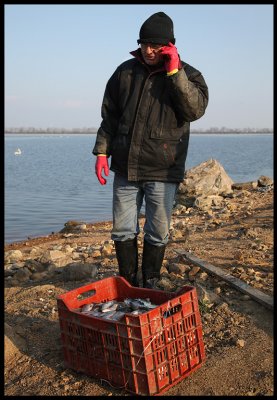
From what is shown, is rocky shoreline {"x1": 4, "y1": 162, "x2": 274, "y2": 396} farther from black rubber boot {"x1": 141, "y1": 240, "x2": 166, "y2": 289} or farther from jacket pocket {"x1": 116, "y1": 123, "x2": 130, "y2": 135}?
jacket pocket {"x1": 116, "y1": 123, "x2": 130, "y2": 135}

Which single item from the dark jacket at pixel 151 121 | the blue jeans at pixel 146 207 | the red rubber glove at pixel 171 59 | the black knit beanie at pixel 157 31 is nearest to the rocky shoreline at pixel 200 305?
the blue jeans at pixel 146 207

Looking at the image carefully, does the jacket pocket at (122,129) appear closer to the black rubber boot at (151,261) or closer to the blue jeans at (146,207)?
the blue jeans at (146,207)

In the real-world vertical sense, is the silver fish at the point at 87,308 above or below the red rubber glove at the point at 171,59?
below

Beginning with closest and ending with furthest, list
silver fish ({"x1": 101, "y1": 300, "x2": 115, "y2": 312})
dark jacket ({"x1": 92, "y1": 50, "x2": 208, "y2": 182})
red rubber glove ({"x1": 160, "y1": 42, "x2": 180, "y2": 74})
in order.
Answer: silver fish ({"x1": 101, "y1": 300, "x2": 115, "y2": 312}) < red rubber glove ({"x1": 160, "y1": 42, "x2": 180, "y2": 74}) < dark jacket ({"x1": 92, "y1": 50, "x2": 208, "y2": 182})

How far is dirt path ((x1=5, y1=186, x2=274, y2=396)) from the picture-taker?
347 cm

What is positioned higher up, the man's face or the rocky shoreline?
the man's face

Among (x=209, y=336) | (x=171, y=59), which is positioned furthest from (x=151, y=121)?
(x=209, y=336)

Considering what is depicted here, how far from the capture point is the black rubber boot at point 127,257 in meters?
4.77

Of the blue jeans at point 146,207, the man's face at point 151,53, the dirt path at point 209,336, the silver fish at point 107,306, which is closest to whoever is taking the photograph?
the dirt path at point 209,336

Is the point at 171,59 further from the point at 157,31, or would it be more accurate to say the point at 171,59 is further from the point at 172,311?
the point at 172,311

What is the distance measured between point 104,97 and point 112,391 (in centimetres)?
267

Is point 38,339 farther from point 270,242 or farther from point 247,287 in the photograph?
point 270,242

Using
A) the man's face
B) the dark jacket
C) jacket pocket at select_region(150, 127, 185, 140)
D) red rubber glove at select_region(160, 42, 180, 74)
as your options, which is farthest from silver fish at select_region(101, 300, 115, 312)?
the man's face

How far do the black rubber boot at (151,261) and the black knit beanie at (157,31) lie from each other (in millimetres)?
1840
